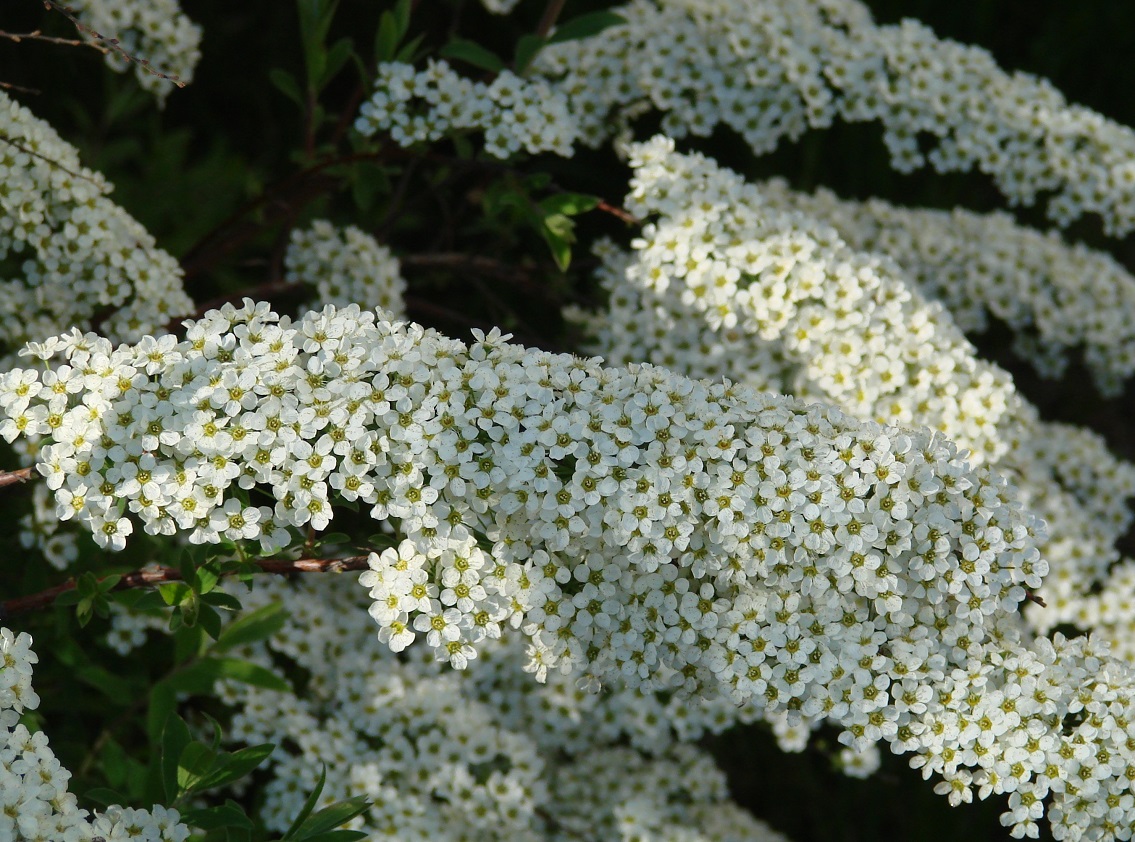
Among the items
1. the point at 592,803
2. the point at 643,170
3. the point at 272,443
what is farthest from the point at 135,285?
the point at 592,803

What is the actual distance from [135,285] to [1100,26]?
17.8 ft

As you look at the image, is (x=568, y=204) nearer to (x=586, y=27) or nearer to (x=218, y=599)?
(x=586, y=27)

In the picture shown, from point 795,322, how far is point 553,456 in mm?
1385

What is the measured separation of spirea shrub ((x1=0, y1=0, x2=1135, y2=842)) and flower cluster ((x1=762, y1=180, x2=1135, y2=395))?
2 cm

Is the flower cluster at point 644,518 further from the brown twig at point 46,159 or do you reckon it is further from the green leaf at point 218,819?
the brown twig at point 46,159

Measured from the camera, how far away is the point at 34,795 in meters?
2.07

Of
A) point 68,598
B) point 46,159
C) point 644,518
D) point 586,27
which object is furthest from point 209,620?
point 586,27

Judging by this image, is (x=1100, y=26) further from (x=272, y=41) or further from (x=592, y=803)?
(x=592, y=803)

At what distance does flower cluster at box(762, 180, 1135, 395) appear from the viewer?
4266mm

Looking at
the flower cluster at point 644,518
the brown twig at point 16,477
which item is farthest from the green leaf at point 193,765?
the brown twig at point 16,477

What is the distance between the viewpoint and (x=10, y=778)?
6.78 feet

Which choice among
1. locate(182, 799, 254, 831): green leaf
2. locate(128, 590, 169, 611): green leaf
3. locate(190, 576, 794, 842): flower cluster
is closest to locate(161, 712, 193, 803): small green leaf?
locate(182, 799, 254, 831): green leaf

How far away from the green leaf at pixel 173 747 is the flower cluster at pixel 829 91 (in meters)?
2.40

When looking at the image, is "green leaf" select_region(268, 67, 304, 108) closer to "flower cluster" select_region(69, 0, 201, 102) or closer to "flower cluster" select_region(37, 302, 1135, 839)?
"flower cluster" select_region(69, 0, 201, 102)
